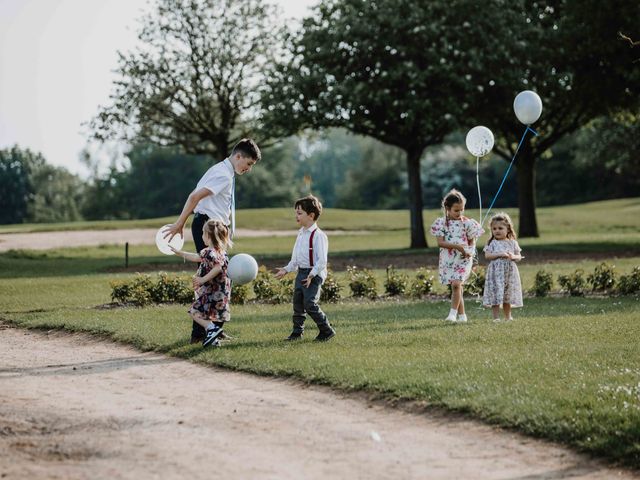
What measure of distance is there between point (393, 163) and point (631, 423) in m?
93.4

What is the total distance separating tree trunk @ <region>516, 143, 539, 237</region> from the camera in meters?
38.6

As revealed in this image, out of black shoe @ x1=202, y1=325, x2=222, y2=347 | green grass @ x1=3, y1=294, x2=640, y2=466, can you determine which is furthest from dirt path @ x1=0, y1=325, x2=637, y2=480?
black shoe @ x1=202, y1=325, x2=222, y2=347

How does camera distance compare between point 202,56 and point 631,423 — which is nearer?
point 631,423

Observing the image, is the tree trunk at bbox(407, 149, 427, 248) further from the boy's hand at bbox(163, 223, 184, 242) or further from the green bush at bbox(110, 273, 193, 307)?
the boy's hand at bbox(163, 223, 184, 242)

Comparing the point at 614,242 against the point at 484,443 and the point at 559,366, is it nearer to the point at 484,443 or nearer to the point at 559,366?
the point at 559,366

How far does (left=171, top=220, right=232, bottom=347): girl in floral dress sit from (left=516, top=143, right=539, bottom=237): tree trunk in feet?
94.1

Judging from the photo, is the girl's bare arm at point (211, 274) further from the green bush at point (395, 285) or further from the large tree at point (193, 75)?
the large tree at point (193, 75)

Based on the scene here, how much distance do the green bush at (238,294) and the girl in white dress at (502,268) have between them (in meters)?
5.19

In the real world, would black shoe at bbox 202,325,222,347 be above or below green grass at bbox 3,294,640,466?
above

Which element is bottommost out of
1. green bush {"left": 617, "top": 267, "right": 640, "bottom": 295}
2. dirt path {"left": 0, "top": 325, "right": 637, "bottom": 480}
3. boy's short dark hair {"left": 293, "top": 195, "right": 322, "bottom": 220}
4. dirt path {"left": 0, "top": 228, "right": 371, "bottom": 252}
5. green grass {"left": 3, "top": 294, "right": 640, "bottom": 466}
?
dirt path {"left": 0, "top": 325, "right": 637, "bottom": 480}

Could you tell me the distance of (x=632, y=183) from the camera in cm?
7706

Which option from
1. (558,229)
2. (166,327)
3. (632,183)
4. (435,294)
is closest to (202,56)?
(558,229)

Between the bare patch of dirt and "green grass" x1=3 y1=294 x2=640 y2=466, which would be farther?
the bare patch of dirt

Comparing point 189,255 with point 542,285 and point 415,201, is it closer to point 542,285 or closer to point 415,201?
point 542,285
